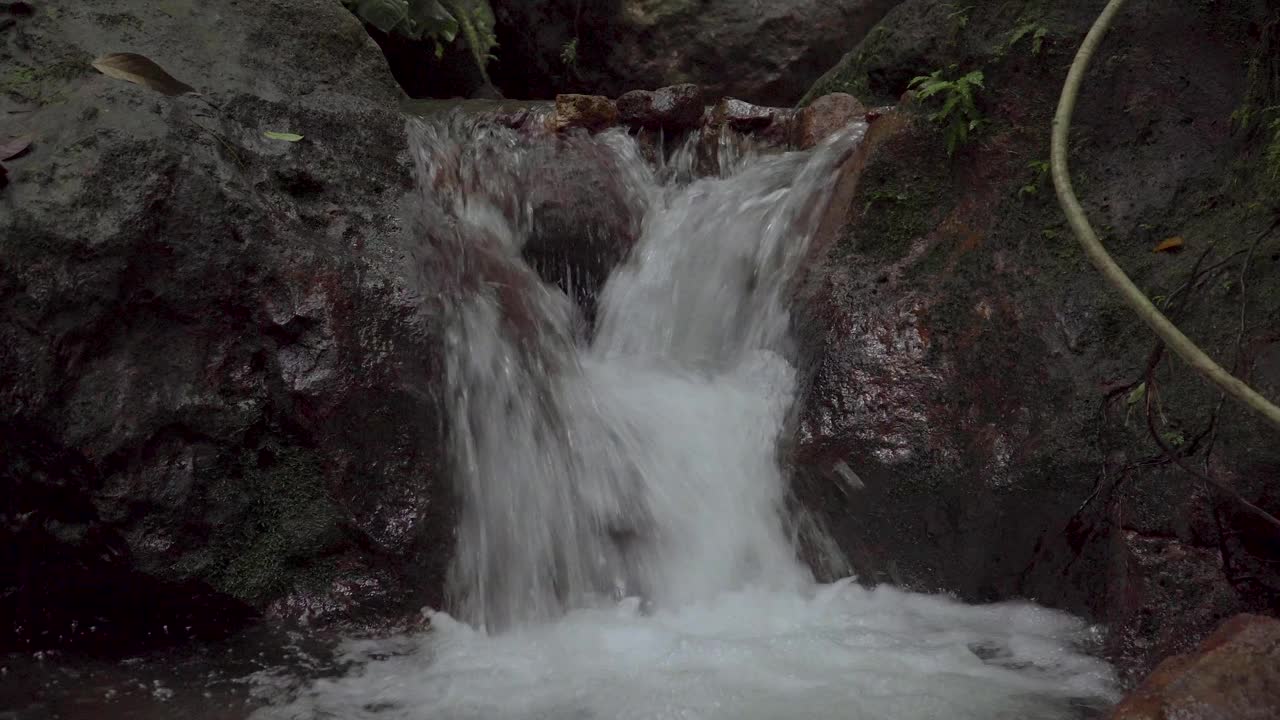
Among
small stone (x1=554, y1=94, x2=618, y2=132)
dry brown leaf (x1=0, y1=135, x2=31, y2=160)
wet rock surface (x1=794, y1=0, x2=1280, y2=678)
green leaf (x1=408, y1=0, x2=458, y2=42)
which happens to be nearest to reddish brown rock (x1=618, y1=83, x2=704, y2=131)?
small stone (x1=554, y1=94, x2=618, y2=132)

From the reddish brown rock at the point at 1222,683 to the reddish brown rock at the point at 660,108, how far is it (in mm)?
4869

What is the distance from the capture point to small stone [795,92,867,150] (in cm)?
606

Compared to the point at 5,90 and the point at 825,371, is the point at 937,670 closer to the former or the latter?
the point at 825,371

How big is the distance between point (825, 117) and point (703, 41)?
3.99 metres

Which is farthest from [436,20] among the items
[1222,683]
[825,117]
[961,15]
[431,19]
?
[1222,683]

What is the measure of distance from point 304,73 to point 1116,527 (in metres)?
3.75

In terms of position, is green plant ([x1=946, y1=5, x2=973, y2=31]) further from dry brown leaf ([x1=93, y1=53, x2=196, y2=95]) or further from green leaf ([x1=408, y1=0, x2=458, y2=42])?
green leaf ([x1=408, y1=0, x2=458, y2=42])

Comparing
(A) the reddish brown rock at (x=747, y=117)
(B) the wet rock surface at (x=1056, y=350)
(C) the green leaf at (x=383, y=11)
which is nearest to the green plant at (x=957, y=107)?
(B) the wet rock surface at (x=1056, y=350)

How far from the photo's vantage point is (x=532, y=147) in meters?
6.02

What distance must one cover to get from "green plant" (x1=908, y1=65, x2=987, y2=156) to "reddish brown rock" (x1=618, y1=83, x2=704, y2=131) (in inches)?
94.1

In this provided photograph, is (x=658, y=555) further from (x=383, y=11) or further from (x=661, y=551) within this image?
(x=383, y=11)

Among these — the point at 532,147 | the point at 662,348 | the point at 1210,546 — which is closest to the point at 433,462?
the point at 662,348

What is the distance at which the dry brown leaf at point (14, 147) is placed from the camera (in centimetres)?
317

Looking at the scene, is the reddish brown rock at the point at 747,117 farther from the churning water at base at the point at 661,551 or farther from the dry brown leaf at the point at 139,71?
the dry brown leaf at the point at 139,71
